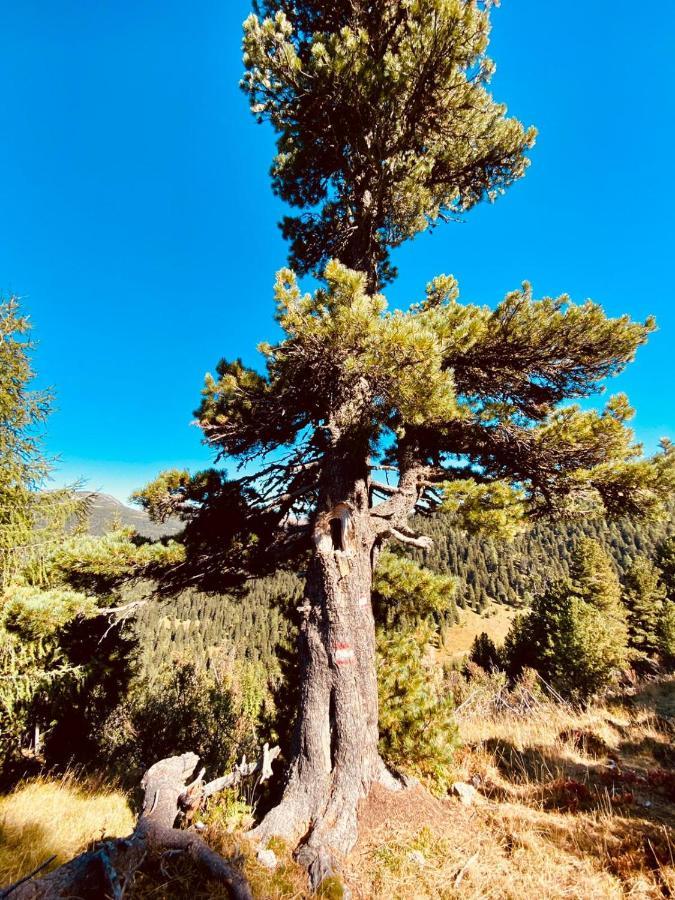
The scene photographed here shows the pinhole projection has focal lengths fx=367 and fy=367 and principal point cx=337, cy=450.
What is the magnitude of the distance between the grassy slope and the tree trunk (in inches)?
11.6

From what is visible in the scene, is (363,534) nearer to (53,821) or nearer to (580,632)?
(53,821)

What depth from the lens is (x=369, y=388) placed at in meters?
5.25

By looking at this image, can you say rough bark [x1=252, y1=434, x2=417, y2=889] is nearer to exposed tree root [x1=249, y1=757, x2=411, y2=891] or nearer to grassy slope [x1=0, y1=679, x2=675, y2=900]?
exposed tree root [x1=249, y1=757, x2=411, y2=891]

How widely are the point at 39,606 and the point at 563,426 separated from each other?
23.3 feet

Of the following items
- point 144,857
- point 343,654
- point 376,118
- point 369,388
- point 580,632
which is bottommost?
point 144,857

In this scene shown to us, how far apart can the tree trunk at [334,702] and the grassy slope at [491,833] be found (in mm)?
295

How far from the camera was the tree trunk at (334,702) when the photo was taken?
4258mm

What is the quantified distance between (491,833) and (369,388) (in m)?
5.52

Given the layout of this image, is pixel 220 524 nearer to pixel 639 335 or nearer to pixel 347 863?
pixel 347 863

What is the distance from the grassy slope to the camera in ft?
10.9

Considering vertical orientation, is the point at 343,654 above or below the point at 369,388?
below

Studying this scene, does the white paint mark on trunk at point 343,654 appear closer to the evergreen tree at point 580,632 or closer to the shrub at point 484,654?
the evergreen tree at point 580,632

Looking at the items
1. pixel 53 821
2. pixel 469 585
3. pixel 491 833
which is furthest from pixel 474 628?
pixel 53 821

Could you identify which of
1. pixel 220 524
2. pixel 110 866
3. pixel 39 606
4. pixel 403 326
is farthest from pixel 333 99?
pixel 110 866
